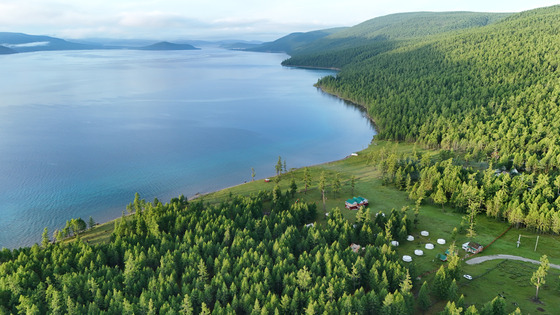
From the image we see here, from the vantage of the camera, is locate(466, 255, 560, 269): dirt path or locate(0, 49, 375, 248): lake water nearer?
locate(466, 255, 560, 269): dirt path

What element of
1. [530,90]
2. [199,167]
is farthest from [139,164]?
[530,90]

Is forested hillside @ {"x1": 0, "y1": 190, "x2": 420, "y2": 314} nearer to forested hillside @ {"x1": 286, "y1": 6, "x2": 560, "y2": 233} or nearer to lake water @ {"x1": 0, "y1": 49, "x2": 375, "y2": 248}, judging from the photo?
forested hillside @ {"x1": 286, "y1": 6, "x2": 560, "y2": 233}

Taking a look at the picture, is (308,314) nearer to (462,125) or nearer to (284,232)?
(284,232)

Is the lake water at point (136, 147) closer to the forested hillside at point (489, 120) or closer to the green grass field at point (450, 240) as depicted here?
the green grass field at point (450, 240)

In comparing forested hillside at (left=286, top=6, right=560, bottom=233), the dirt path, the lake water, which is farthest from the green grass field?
the lake water

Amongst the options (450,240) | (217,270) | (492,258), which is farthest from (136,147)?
(492,258)
